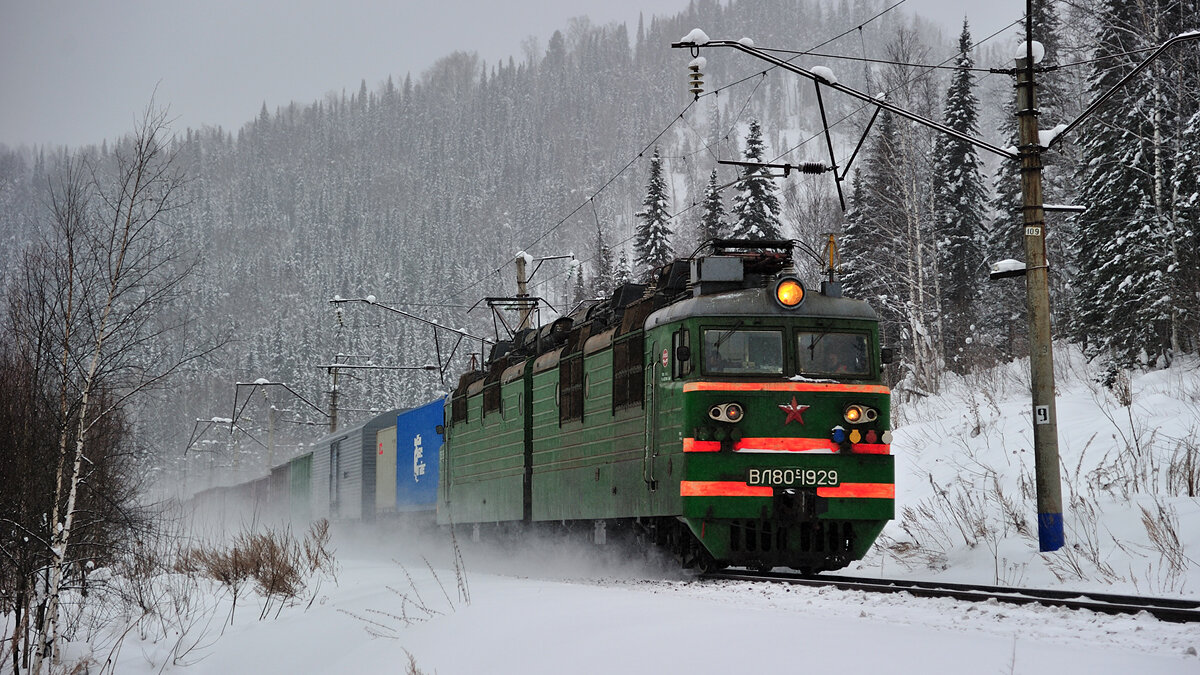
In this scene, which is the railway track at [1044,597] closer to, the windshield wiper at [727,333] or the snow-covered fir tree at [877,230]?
the windshield wiper at [727,333]

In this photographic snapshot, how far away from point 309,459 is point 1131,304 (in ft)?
88.1

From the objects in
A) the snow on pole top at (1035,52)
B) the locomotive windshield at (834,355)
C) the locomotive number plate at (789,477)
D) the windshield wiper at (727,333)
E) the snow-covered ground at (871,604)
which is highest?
the snow on pole top at (1035,52)

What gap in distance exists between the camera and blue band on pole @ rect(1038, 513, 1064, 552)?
37.3ft

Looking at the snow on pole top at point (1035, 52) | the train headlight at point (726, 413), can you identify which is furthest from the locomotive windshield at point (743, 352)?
the snow on pole top at point (1035, 52)

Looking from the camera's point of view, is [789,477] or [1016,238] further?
[1016,238]

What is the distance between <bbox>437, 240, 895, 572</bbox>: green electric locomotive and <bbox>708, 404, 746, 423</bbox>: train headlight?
0.02 m

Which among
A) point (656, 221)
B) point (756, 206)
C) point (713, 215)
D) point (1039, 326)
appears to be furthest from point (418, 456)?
point (656, 221)

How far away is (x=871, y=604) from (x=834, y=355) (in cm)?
368

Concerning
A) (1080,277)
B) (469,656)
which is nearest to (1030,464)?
(469,656)

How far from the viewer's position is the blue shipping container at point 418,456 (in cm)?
2428

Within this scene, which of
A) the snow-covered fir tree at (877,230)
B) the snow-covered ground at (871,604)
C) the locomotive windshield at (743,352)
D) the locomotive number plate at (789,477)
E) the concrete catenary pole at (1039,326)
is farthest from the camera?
the snow-covered fir tree at (877,230)

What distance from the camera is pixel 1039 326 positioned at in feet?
39.4

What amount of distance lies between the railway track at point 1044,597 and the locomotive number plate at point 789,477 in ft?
3.00

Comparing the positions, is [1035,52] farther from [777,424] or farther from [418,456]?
[418,456]
